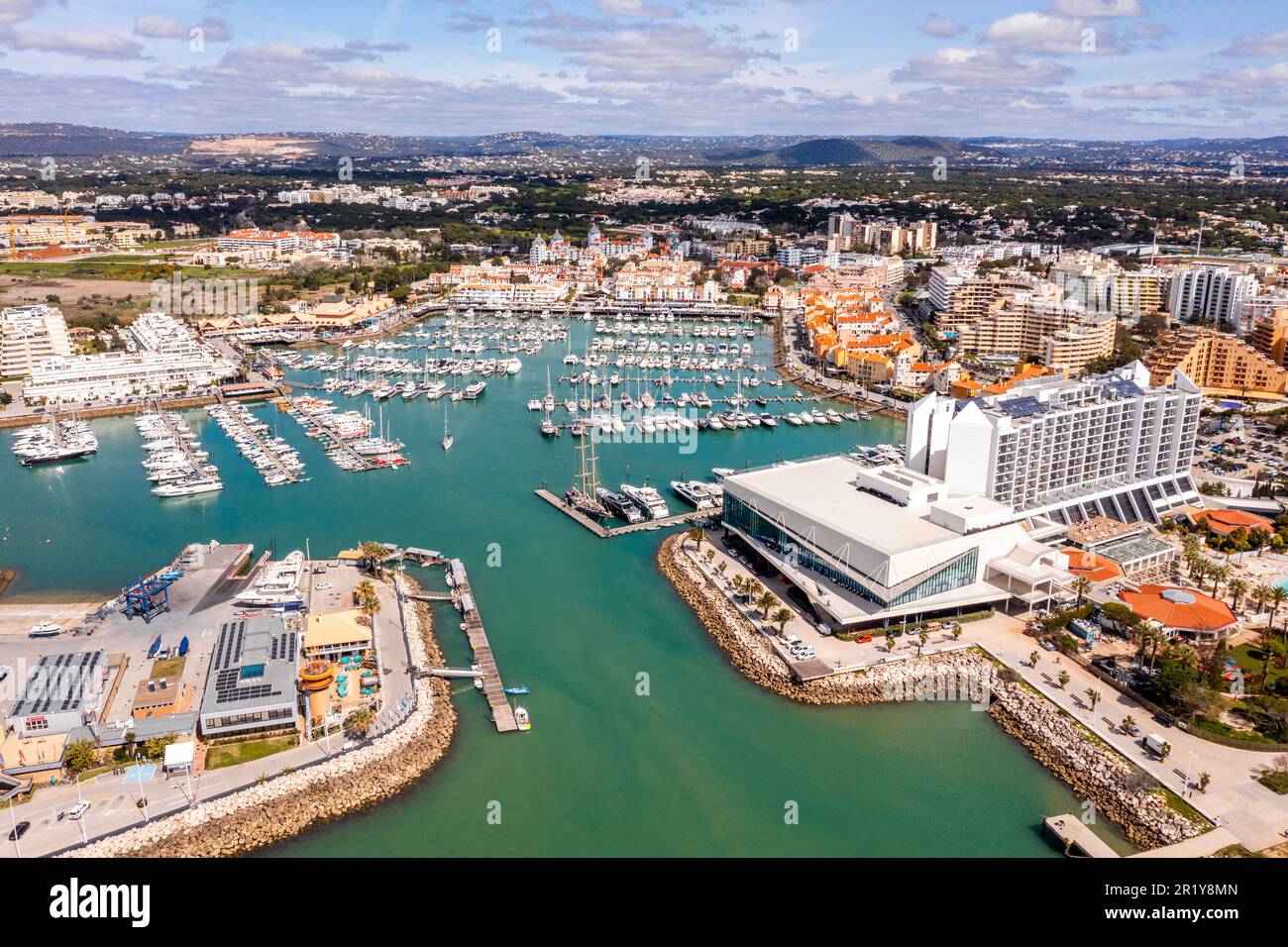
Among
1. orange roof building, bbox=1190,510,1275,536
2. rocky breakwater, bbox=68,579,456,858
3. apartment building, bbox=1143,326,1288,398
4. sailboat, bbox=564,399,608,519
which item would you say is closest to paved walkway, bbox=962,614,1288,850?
orange roof building, bbox=1190,510,1275,536

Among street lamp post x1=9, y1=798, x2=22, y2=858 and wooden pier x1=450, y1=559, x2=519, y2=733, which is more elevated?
wooden pier x1=450, y1=559, x2=519, y2=733

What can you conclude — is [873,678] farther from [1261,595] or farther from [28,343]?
[28,343]

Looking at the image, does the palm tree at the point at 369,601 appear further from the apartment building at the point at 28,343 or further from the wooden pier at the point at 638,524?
the apartment building at the point at 28,343

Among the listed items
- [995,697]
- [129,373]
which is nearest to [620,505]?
[995,697]

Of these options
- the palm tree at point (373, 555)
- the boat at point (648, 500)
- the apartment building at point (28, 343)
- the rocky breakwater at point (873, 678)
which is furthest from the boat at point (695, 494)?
the apartment building at point (28, 343)

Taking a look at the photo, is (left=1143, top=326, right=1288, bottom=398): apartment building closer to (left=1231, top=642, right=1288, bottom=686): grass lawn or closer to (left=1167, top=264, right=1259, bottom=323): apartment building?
A: (left=1167, top=264, right=1259, bottom=323): apartment building
